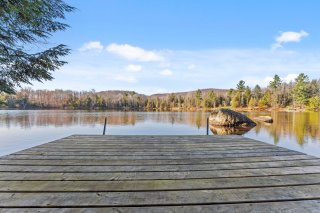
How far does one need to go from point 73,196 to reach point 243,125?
18634 millimetres

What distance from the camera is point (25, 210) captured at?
5.61ft

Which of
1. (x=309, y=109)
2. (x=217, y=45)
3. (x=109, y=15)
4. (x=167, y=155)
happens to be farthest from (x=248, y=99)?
(x=167, y=155)

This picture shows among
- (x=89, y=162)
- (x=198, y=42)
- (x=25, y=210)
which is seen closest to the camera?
(x=25, y=210)

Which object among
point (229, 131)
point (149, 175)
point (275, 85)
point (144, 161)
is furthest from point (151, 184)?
point (275, 85)

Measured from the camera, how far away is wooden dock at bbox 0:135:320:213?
5.94 ft

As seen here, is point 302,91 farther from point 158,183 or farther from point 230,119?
point 158,183

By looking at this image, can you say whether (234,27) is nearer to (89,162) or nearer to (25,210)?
(89,162)

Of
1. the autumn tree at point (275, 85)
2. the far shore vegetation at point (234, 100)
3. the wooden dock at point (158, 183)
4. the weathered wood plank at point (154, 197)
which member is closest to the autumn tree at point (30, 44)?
the wooden dock at point (158, 183)

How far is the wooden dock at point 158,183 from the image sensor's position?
1.81 meters

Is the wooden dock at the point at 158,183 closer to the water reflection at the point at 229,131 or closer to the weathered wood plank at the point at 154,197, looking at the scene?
the weathered wood plank at the point at 154,197

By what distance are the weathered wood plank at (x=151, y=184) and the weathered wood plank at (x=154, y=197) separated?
0.10m

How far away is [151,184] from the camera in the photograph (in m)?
2.30

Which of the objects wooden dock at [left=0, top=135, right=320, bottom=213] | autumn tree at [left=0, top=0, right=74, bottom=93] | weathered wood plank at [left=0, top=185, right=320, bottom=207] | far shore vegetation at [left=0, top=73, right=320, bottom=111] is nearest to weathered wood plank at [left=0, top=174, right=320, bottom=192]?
wooden dock at [left=0, top=135, right=320, bottom=213]

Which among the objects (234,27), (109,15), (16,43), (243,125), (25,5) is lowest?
(243,125)
